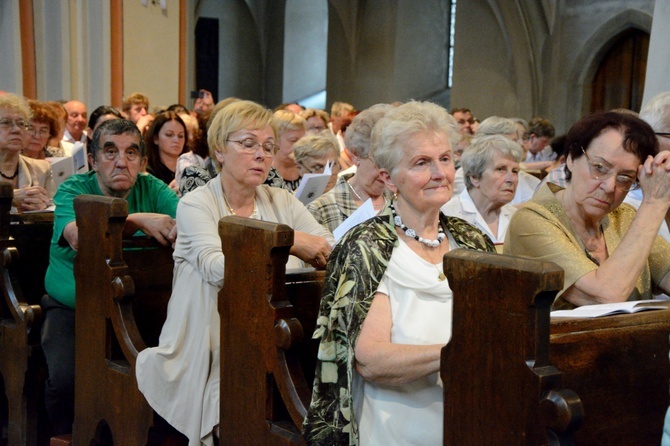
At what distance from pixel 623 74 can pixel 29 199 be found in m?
13.3

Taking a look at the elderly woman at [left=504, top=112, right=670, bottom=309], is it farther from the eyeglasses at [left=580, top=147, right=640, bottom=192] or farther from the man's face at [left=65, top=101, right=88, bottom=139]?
the man's face at [left=65, top=101, right=88, bottom=139]

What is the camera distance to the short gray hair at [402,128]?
7.70 ft

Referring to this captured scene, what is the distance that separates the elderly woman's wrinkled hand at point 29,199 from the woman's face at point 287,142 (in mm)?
1873

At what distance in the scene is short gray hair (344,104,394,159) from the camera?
14.4ft

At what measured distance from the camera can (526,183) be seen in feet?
20.6

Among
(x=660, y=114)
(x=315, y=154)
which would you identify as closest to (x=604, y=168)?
(x=660, y=114)

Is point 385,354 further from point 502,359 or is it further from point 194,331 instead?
point 194,331

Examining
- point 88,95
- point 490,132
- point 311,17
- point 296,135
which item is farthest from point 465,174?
point 311,17

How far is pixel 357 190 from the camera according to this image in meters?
4.34

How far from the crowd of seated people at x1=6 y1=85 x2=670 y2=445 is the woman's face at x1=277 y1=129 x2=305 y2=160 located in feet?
4.65

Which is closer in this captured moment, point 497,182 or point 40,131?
point 497,182

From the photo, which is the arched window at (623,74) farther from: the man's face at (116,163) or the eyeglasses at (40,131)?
the man's face at (116,163)

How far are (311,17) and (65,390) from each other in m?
19.8

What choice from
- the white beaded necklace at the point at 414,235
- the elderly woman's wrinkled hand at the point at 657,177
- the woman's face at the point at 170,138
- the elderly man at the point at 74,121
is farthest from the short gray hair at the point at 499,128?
the elderly man at the point at 74,121
